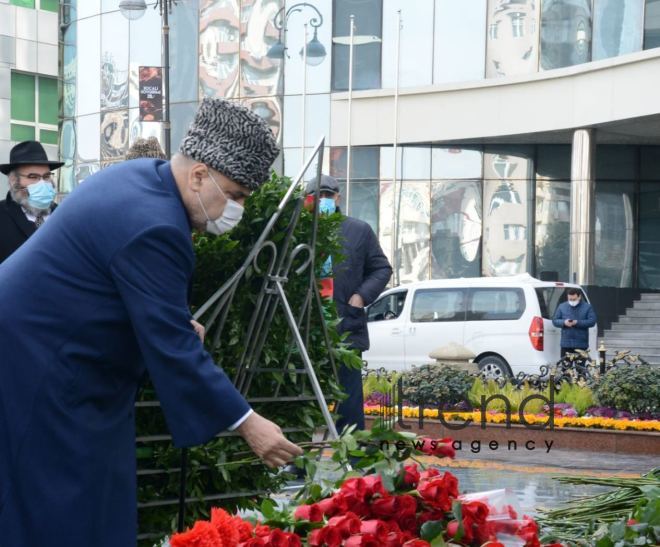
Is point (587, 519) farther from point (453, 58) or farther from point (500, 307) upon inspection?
point (453, 58)

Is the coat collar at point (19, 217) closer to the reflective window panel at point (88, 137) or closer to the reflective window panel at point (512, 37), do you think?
the reflective window panel at point (512, 37)

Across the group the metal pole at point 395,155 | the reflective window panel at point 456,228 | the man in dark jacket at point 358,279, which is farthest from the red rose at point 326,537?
the reflective window panel at point 456,228

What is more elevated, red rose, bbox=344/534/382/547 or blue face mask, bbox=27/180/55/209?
blue face mask, bbox=27/180/55/209

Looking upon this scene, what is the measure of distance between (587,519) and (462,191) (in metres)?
30.8

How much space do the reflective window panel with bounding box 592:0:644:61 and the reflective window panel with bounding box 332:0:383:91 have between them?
590 centimetres

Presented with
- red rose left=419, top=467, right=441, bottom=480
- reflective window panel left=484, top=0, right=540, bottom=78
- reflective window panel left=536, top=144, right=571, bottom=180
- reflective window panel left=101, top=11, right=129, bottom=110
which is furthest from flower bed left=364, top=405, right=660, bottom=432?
reflective window panel left=101, top=11, right=129, bottom=110

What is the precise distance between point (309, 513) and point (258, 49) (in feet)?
113

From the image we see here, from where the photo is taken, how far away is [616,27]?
31.7 meters

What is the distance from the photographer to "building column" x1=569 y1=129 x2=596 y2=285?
32.3 meters

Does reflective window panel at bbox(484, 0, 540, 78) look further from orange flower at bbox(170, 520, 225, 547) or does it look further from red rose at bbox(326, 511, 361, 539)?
orange flower at bbox(170, 520, 225, 547)

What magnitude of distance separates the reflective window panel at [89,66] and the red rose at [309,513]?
131 ft

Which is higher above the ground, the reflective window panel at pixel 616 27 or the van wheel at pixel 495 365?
the reflective window panel at pixel 616 27

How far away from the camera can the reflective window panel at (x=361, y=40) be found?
116 feet

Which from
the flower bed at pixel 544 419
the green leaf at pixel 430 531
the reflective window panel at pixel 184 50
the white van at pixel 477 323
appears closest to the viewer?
the green leaf at pixel 430 531
